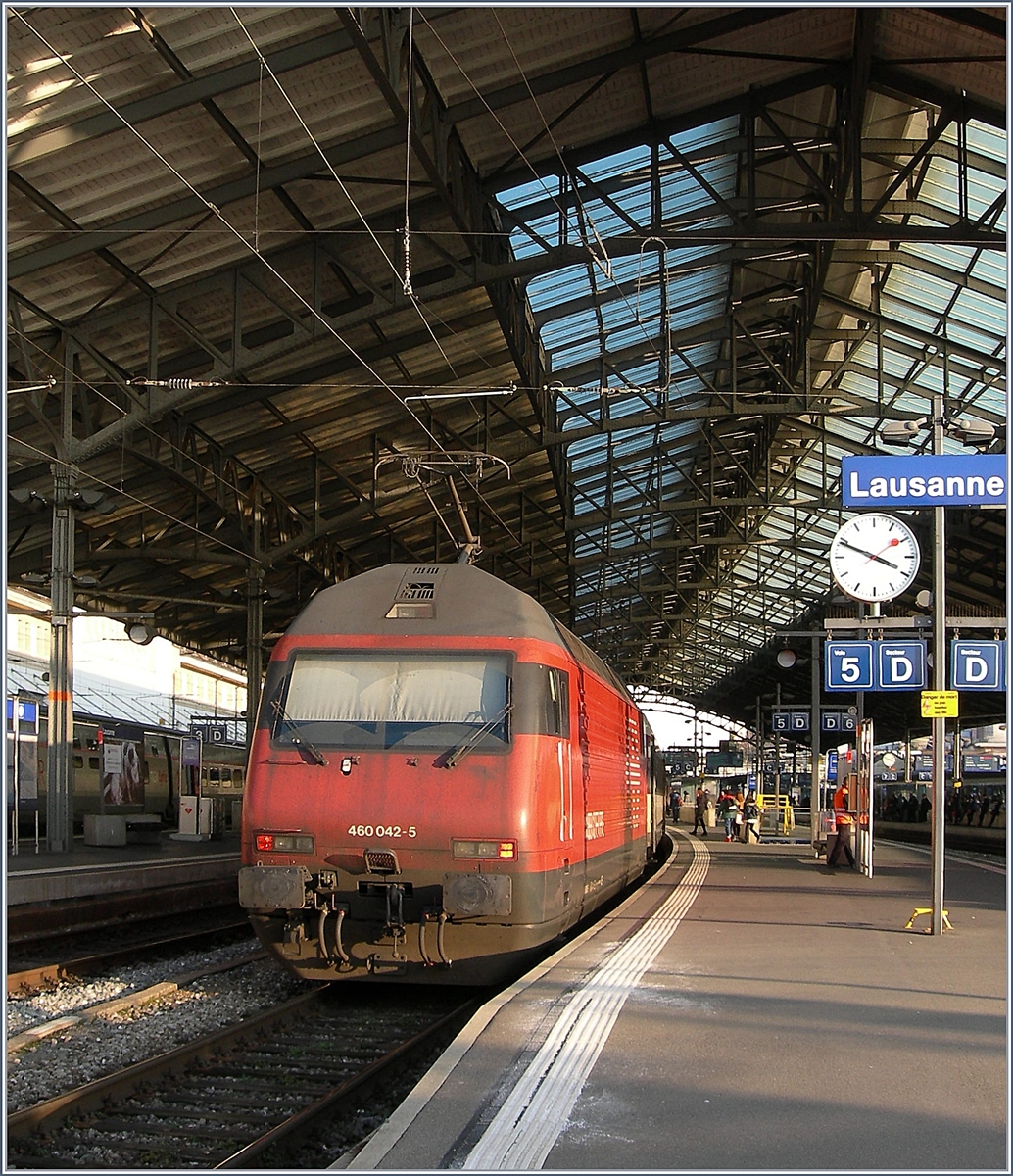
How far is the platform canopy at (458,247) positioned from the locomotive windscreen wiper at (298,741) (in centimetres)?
422

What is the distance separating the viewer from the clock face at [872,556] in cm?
1377

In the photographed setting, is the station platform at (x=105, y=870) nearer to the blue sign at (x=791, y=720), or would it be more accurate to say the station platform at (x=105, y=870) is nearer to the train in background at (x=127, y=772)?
the train in background at (x=127, y=772)

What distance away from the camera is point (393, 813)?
942cm

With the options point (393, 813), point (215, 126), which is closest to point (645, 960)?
point (393, 813)

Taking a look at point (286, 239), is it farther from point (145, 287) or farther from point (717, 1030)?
point (717, 1030)

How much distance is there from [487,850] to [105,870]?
11.3 m

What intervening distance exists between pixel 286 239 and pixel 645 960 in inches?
530

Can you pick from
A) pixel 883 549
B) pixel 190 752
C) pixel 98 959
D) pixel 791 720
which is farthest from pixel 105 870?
pixel 791 720

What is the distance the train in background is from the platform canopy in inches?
170

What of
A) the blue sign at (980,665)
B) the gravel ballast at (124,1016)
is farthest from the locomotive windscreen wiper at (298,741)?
the blue sign at (980,665)

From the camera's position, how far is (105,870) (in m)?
18.7

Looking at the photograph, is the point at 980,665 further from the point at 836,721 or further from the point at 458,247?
the point at 836,721

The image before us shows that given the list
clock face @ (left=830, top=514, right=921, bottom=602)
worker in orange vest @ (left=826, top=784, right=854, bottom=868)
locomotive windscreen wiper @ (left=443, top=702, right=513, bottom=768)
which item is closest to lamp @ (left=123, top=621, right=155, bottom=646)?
worker in orange vest @ (left=826, top=784, right=854, bottom=868)

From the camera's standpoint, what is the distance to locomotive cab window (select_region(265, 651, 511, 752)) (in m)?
9.73
